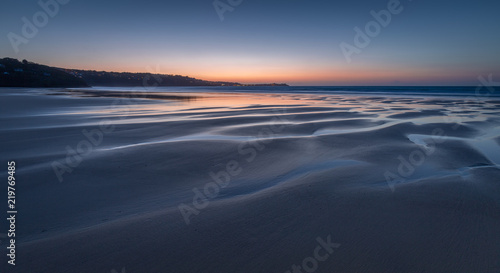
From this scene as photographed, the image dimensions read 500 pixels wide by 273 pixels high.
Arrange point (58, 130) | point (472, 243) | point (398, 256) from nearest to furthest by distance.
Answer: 1. point (398, 256)
2. point (472, 243)
3. point (58, 130)

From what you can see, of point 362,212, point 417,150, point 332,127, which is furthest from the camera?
point 332,127

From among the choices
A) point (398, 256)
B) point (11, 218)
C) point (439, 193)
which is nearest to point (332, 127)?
point (439, 193)

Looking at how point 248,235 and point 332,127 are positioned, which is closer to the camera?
point 248,235

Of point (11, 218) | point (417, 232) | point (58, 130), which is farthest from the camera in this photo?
point (58, 130)

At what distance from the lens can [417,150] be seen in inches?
255

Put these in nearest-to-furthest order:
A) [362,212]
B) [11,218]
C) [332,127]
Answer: [11,218] < [362,212] < [332,127]

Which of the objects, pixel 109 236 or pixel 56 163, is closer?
pixel 109 236

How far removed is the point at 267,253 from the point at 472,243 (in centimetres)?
215

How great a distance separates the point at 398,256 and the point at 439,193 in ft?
6.74

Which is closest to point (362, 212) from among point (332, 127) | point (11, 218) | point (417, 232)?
point (417, 232)

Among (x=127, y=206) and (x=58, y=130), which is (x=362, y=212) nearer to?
(x=127, y=206)

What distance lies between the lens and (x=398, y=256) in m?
2.42

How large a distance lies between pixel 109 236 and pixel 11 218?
142 centimetres

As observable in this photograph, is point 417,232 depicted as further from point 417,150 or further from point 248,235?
point 417,150
